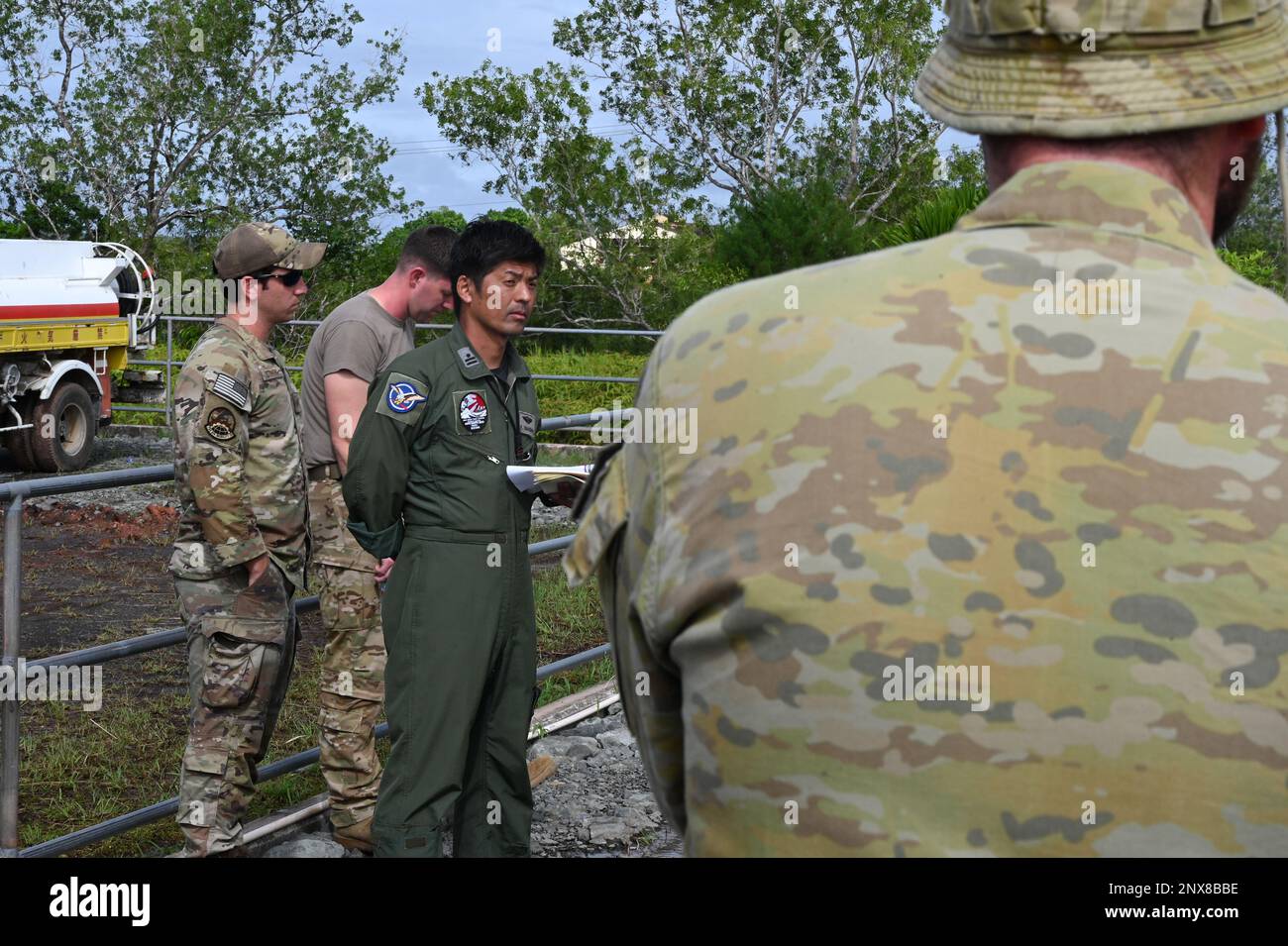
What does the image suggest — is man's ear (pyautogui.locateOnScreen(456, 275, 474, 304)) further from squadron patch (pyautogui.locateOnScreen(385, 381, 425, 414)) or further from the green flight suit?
squadron patch (pyautogui.locateOnScreen(385, 381, 425, 414))

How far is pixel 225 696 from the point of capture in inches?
154

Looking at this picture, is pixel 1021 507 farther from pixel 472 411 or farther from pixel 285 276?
pixel 285 276

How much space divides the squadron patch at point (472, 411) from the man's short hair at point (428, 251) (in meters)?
0.88

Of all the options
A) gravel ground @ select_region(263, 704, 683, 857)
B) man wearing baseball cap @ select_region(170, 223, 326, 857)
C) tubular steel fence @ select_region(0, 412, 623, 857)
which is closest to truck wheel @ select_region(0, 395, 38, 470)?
gravel ground @ select_region(263, 704, 683, 857)

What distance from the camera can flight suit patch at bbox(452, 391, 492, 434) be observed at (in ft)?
12.7

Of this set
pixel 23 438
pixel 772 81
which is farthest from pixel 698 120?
pixel 23 438

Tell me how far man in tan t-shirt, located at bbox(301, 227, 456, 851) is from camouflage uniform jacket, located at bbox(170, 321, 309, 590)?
282 millimetres

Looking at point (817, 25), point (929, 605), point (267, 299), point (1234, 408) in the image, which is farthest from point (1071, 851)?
point (817, 25)

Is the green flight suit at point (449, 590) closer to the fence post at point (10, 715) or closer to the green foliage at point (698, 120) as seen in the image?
the fence post at point (10, 715)

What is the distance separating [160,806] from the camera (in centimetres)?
396

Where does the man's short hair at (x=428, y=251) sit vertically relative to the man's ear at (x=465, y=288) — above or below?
above

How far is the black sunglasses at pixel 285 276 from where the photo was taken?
426 cm

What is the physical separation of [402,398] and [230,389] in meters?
0.55

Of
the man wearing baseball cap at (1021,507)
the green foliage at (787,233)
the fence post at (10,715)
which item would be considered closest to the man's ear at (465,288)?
the fence post at (10,715)
